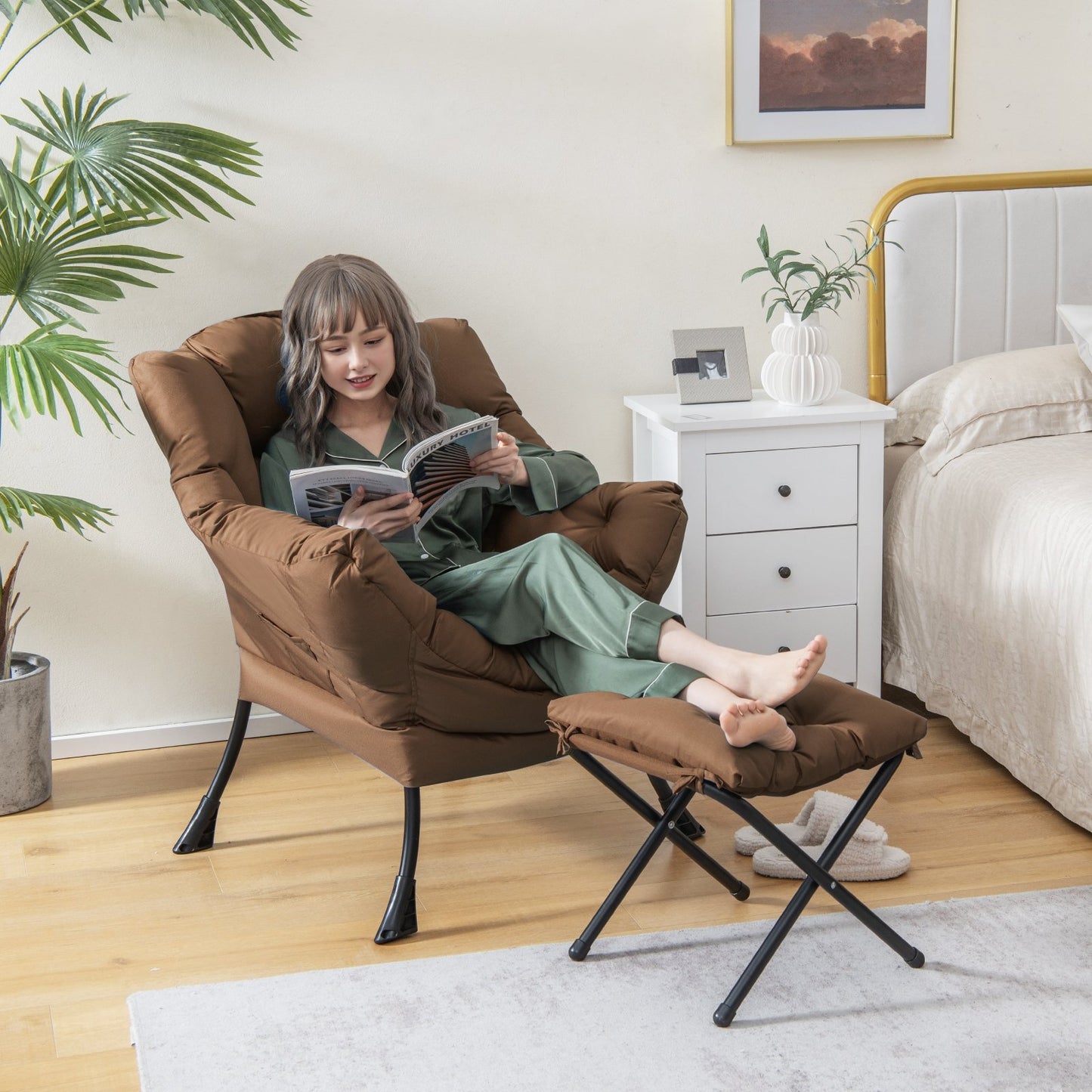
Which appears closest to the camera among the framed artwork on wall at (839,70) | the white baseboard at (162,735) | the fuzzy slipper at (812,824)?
the fuzzy slipper at (812,824)

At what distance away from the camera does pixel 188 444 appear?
2.31m

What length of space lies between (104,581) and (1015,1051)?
6.77ft

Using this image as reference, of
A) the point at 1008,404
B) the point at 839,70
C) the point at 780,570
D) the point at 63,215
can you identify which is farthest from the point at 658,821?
the point at 839,70

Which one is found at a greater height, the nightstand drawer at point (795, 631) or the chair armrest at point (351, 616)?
the chair armrest at point (351, 616)

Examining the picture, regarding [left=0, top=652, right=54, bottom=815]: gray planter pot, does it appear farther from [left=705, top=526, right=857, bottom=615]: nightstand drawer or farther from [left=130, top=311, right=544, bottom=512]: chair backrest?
[left=705, top=526, right=857, bottom=615]: nightstand drawer

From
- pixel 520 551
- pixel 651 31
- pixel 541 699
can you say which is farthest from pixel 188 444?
pixel 651 31

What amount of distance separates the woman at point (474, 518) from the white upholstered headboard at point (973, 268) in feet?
3.40

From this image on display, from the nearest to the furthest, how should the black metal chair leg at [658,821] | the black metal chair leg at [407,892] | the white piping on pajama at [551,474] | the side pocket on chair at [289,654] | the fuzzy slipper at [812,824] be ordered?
the black metal chair leg at [658,821] → the black metal chair leg at [407,892] → the side pocket on chair at [289,654] → the fuzzy slipper at [812,824] → the white piping on pajama at [551,474]

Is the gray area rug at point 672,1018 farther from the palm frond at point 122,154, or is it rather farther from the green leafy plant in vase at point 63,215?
the palm frond at point 122,154

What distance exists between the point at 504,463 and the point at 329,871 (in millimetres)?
790

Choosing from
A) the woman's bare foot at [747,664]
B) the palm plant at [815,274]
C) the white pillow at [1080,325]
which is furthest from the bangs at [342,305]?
the white pillow at [1080,325]

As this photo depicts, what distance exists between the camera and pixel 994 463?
2.74 m

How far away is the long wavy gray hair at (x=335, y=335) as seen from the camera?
235 cm

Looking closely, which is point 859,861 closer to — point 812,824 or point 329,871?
point 812,824
